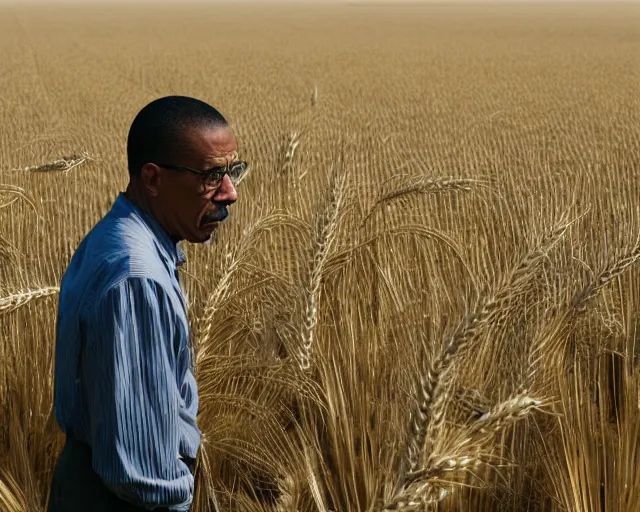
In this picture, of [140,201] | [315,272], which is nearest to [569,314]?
[315,272]

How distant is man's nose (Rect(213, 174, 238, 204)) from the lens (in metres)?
1.49

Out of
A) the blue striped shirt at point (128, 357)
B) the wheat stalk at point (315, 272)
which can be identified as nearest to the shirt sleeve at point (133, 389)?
the blue striped shirt at point (128, 357)

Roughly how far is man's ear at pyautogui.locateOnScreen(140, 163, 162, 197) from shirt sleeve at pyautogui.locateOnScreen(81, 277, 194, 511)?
0.68 feet

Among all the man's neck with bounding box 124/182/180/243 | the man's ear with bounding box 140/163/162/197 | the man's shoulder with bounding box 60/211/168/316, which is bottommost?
the man's shoulder with bounding box 60/211/168/316

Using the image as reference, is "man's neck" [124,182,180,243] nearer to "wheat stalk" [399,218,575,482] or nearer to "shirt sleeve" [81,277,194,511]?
"shirt sleeve" [81,277,194,511]

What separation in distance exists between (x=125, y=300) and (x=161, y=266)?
114mm

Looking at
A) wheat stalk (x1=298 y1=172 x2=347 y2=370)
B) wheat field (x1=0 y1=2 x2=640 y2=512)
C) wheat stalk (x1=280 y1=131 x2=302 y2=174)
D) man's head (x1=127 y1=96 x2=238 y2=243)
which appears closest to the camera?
man's head (x1=127 y1=96 x2=238 y2=243)

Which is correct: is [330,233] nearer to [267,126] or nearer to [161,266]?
[161,266]

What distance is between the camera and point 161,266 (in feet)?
4.59

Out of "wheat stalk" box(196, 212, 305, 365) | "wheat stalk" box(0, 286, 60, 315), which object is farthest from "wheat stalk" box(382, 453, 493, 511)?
"wheat stalk" box(0, 286, 60, 315)

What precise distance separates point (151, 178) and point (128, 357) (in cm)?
31

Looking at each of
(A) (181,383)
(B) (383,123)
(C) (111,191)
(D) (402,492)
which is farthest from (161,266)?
(B) (383,123)

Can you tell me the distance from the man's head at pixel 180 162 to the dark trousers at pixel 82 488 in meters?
0.39

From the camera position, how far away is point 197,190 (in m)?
1.47
